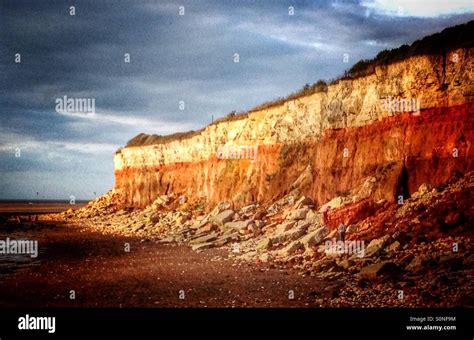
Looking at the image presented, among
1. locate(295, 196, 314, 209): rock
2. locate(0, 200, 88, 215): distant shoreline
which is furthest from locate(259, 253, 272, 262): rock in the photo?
locate(0, 200, 88, 215): distant shoreline

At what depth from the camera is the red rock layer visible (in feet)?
49.3

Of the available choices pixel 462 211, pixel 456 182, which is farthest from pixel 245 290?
pixel 456 182

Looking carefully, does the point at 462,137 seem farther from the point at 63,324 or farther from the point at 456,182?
the point at 63,324

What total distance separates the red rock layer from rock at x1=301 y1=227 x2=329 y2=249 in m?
2.93

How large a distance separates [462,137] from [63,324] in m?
14.2

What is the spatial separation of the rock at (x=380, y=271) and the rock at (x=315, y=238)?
3.81 m

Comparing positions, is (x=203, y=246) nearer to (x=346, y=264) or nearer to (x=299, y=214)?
(x=299, y=214)

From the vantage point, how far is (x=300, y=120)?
24.6 metres

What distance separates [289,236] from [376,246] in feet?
14.7

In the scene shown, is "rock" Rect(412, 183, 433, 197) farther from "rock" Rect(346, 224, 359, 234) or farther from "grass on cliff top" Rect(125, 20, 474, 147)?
"grass on cliff top" Rect(125, 20, 474, 147)

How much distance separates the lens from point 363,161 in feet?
60.8

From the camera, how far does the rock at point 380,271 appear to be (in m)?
Answer: 10.5

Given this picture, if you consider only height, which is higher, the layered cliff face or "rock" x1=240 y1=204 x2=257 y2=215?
the layered cliff face

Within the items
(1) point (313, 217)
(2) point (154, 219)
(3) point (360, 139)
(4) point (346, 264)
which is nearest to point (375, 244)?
(4) point (346, 264)
